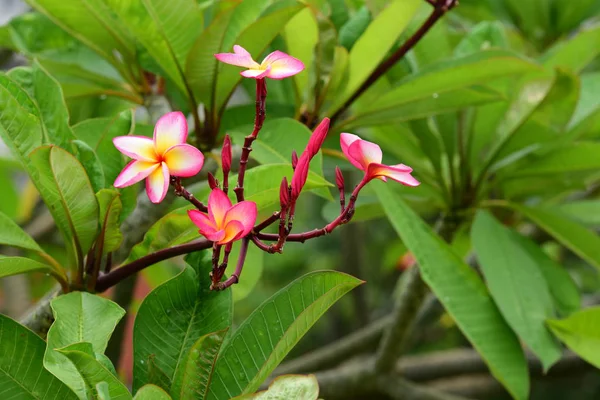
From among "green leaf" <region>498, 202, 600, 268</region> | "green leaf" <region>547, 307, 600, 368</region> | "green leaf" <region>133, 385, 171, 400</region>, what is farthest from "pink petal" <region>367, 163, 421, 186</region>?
"green leaf" <region>498, 202, 600, 268</region>

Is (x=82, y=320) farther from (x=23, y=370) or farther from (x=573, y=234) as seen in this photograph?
(x=573, y=234)

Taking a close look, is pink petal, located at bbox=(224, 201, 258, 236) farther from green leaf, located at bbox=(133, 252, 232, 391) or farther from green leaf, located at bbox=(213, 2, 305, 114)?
green leaf, located at bbox=(213, 2, 305, 114)

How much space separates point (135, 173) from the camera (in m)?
0.59

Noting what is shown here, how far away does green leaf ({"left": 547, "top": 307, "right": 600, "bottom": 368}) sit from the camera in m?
1.02

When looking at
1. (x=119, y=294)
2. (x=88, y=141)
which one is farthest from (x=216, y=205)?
(x=119, y=294)

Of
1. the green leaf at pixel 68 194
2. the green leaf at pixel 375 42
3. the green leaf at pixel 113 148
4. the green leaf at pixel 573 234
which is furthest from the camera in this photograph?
the green leaf at pixel 573 234

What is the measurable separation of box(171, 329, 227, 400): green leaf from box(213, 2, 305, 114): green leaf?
387 mm

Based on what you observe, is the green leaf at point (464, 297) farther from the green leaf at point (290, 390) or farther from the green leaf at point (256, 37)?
the green leaf at point (290, 390)

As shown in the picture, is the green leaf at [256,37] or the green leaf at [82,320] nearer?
the green leaf at [82,320]

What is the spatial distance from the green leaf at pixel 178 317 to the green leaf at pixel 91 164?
0.13m

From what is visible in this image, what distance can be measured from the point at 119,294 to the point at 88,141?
1.31 feet

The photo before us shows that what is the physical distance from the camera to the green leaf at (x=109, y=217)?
719 millimetres

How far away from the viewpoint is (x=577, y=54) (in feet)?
4.20

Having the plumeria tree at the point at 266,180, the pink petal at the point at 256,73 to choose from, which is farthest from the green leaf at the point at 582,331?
the pink petal at the point at 256,73
